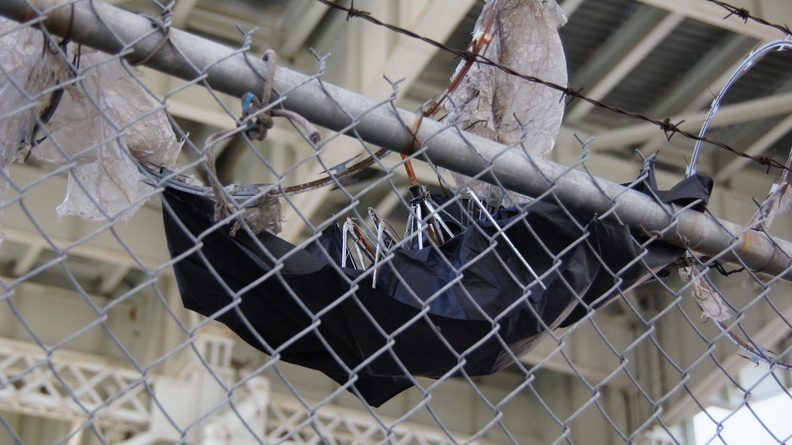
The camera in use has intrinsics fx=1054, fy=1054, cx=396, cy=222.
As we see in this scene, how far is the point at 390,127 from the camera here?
1.99 m

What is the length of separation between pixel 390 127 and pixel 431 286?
1.51 ft

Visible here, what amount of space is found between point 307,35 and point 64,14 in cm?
630

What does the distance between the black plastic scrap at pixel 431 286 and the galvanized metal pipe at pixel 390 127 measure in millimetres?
57

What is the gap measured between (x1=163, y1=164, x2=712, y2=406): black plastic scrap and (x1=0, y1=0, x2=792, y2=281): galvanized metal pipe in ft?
0.19

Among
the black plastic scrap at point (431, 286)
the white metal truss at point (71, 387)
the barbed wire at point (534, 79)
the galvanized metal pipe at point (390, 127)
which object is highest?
the white metal truss at point (71, 387)

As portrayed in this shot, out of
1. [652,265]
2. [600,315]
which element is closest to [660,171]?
[600,315]

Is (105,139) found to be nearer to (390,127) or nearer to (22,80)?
(22,80)

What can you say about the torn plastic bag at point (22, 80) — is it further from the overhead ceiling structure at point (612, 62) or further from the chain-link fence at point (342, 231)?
the overhead ceiling structure at point (612, 62)

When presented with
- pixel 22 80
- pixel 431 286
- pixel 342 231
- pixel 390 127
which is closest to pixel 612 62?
pixel 342 231

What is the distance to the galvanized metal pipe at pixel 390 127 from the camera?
5.66 ft

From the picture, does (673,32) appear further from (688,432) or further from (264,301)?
(264,301)

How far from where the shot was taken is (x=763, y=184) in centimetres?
962

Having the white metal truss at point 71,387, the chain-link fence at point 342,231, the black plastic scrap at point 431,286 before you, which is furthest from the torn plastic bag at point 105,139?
the white metal truss at point 71,387

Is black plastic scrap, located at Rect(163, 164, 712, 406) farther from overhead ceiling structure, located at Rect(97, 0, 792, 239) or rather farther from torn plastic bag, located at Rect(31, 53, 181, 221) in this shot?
overhead ceiling structure, located at Rect(97, 0, 792, 239)
